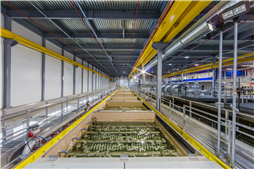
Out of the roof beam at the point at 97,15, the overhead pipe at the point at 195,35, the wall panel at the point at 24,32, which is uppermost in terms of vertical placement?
the roof beam at the point at 97,15

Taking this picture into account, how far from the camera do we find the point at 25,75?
5090 millimetres

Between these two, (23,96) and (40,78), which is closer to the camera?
(23,96)

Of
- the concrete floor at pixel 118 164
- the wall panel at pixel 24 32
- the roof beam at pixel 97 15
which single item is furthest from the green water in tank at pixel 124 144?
the wall panel at pixel 24 32

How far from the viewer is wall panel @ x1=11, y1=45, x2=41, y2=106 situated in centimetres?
459

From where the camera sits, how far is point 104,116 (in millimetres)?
3578

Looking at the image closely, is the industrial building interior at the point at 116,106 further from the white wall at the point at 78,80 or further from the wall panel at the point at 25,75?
the white wall at the point at 78,80

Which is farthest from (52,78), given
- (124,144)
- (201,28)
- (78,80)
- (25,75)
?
(201,28)

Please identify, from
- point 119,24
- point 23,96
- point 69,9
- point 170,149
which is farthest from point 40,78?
point 170,149

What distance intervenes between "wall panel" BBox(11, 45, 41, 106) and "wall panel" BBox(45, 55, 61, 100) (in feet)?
2.05

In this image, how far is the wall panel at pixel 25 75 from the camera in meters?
4.59

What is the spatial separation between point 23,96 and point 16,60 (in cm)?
178

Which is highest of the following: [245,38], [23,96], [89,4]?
[89,4]

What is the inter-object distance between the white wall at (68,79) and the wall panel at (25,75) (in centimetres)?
286

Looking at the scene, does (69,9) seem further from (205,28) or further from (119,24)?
(205,28)
